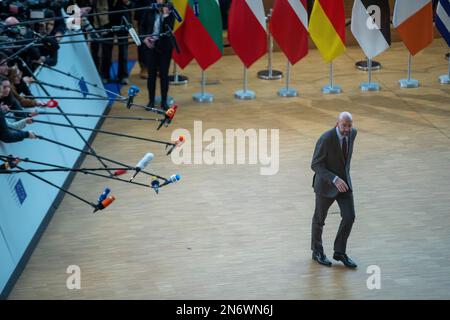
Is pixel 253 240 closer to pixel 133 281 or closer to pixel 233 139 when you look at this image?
pixel 133 281

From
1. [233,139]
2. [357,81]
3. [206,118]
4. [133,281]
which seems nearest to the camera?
[133,281]

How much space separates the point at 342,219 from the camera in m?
9.24

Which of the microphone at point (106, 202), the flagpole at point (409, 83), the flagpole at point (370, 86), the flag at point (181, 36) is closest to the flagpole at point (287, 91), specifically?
the flagpole at point (370, 86)

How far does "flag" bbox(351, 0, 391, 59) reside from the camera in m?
15.0

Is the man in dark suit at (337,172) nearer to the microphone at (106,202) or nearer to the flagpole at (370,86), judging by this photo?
the microphone at (106,202)

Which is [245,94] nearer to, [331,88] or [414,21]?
[331,88]

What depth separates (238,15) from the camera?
14.8m

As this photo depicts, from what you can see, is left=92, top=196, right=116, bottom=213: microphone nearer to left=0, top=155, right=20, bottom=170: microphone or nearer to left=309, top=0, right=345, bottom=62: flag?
left=0, top=155, right=20, bottom=170: microphone

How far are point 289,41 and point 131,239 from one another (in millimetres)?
5952

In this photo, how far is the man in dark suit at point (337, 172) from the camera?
9.04 metres

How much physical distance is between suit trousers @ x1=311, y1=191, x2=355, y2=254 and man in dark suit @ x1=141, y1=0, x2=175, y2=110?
17.9 feet

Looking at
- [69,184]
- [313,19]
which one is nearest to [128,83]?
[313,19]

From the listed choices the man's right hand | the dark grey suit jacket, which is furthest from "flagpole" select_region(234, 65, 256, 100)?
the man's right hand

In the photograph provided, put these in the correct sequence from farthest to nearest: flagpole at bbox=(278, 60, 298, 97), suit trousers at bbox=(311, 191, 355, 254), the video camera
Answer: flagpole at bbox=(278, 60, 298, 97) → the video camera → suit trousers at bbox=(311, 191, 355, 254)
